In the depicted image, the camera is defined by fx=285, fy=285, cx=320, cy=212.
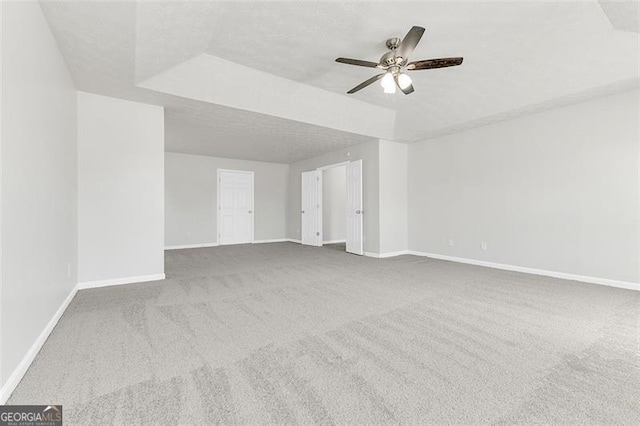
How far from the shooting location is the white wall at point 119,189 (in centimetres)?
362

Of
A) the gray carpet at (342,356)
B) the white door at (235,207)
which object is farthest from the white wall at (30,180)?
the white door at (235,207)

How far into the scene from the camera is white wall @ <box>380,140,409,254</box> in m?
6.04

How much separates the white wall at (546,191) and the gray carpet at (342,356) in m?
0.78

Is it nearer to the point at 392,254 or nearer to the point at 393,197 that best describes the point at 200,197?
the point at 393,197

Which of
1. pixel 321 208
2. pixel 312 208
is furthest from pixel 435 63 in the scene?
pixel 312 208

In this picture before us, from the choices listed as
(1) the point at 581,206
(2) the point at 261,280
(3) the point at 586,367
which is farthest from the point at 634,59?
A: (2) the point at 261,280

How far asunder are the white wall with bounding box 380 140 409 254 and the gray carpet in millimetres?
2498

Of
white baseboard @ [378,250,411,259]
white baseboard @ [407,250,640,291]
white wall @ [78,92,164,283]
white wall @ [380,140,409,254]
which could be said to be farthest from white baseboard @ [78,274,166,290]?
white baseboard @ [407,250,640,291]

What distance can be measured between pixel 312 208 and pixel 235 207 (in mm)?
2275

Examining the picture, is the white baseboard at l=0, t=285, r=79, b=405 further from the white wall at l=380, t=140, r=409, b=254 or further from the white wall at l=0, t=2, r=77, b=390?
the white wall at l=380, t=140, r=409, b=254

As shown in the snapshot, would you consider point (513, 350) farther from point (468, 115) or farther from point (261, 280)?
point (468, 115)

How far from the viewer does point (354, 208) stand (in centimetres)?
654

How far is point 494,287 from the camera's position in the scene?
3746 mm

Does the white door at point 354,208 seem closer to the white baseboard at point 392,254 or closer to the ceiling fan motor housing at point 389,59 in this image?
the white baseboard at point 392,254
